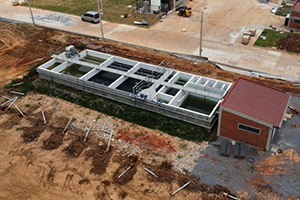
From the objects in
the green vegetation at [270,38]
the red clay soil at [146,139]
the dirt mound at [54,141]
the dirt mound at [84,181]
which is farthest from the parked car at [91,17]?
the dirt mound at [84,181]

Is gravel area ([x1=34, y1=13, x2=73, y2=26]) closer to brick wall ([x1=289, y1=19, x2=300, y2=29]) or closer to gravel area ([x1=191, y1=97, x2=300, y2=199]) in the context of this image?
brick wall ([x1=289, y1=19, x2=300, y2=29])

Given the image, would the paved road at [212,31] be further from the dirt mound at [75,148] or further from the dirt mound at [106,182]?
the dirt mound at [106,182]

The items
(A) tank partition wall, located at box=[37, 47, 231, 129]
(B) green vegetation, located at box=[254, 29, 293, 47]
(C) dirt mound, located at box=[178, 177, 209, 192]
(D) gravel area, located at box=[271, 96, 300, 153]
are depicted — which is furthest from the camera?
(B) green vegetation, located at box=[254, 29, 293, 47]

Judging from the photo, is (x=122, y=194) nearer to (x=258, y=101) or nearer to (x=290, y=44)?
(x=258, y=101)

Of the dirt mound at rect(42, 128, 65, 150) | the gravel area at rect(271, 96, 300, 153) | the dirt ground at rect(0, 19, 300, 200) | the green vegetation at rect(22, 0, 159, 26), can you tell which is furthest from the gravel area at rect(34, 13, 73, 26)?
the gravel area at rect(271, 96, 300, 153)

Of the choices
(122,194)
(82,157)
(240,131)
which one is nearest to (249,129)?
(240,131)

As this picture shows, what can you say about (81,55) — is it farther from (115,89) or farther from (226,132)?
(226,132)
